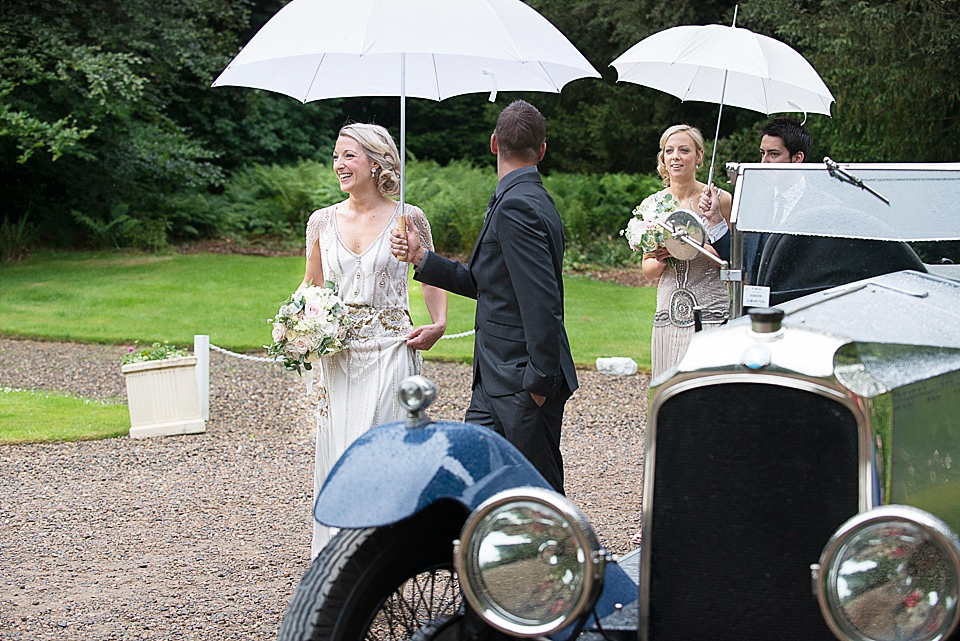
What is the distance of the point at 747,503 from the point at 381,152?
280 centimetres

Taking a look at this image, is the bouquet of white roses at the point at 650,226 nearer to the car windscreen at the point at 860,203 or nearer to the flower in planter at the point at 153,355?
the car windscreen at the point at 860,203

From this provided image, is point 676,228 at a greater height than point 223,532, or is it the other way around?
point 676,228

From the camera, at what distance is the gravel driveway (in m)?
4.96

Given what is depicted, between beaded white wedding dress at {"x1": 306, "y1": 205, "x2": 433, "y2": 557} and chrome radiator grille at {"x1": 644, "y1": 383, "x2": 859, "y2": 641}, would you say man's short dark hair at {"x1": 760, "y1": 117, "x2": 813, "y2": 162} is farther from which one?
chrome radiator grille at {"x1": 644, "y1": 383, "x2": 859, "y2": 641}

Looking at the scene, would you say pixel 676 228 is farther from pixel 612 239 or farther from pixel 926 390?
pixel 612 239

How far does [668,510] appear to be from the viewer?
297 cm

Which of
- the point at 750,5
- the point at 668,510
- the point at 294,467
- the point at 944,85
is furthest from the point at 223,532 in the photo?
the point at 750,5

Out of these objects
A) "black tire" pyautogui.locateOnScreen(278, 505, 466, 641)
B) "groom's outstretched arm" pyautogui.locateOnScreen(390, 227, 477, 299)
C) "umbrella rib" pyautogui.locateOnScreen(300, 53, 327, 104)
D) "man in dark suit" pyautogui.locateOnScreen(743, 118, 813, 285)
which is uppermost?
"umbrella rib" pyautogui.locateOnScreen(300, 53, 327, 104)

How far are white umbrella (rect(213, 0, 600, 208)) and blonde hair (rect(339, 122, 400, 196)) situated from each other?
0.14 m

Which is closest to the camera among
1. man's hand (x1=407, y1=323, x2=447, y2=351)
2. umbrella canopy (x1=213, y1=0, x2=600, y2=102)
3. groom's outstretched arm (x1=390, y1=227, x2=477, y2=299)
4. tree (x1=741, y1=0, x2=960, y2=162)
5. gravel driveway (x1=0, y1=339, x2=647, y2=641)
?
umbrella canopy (x1=213, y1=0, x2=600, y2=102)

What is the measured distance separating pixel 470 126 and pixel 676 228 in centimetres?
2607

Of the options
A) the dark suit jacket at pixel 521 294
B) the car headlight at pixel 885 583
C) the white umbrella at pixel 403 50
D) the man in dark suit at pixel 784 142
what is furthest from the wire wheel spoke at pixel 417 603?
the man in dark suit at pixel 784 142

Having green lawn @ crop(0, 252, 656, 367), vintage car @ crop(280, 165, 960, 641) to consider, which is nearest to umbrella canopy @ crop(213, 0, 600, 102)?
vintage car @ crop(280, 165, 960, 641)

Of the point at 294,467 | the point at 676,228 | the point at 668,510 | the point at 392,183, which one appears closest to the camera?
the point at 668,510
